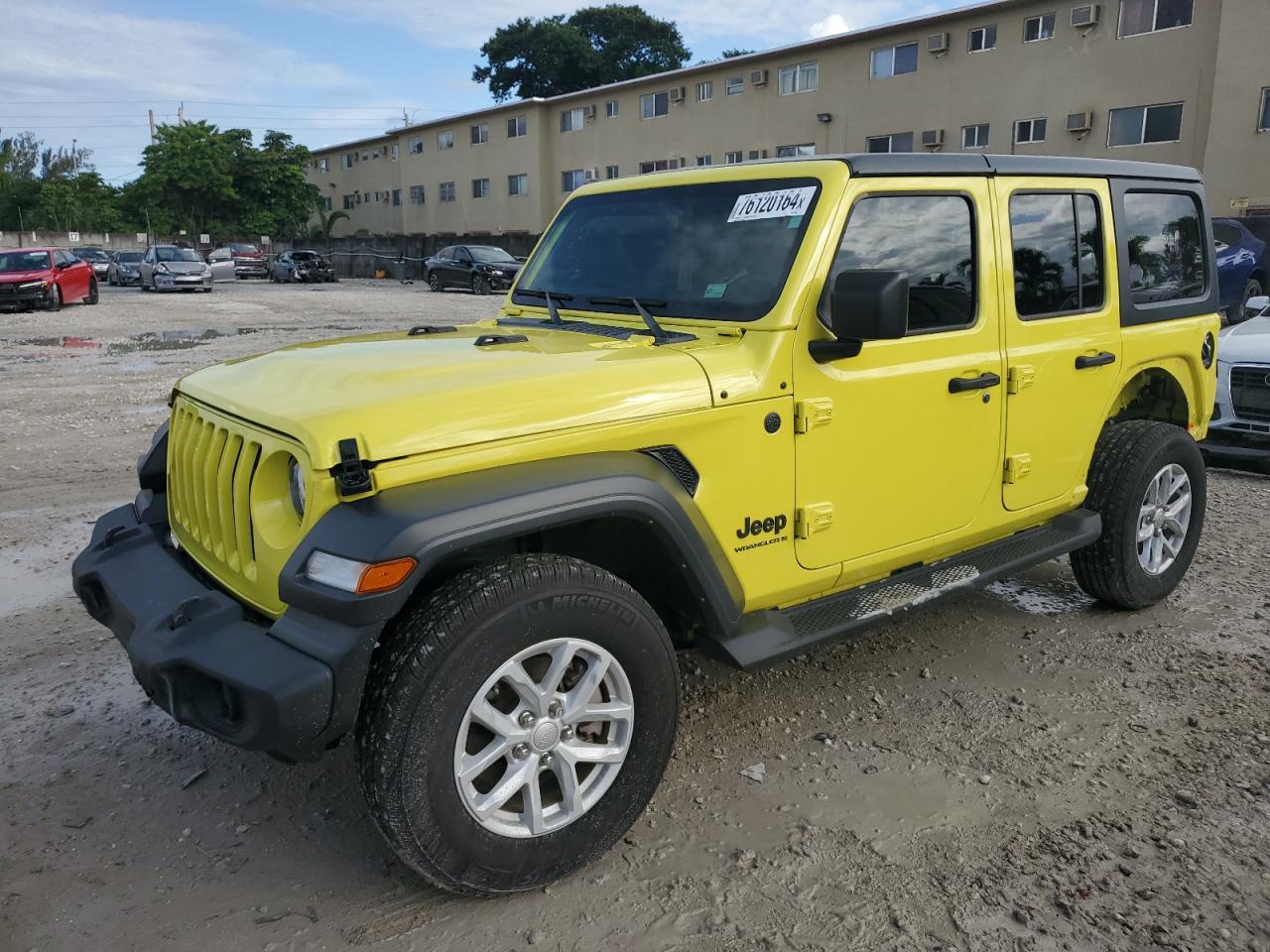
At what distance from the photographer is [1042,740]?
3578 millimetres

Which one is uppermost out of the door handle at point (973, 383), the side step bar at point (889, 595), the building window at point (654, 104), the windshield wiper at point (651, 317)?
the building window at point (654, 104)

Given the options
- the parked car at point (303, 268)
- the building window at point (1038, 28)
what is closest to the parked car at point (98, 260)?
the parked car at point (303, 268)

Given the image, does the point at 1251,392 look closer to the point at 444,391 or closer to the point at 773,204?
the point at 773,204

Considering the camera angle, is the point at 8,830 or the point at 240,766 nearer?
the point at 8,830

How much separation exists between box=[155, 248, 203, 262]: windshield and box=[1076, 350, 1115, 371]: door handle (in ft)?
108

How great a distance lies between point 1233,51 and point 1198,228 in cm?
2331

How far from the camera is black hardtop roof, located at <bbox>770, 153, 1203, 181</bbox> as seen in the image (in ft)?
11.2

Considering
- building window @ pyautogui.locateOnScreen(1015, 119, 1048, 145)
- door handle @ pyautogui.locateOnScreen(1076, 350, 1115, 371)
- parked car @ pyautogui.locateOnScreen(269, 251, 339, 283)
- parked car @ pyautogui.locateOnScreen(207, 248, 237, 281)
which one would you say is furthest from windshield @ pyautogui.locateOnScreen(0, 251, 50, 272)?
building window @ pyautogui.locateOnScreen(1015, 119, 1048, 145)

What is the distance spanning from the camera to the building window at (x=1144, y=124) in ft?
82.3

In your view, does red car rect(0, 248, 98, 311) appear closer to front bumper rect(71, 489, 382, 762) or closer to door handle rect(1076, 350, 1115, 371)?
front bumper rect(71, 489, 382, 762)

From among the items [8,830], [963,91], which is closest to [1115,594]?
[8,830]

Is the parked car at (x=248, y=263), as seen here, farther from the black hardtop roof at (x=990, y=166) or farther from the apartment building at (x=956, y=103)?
the black hardtop roof at (x=990, y=166)

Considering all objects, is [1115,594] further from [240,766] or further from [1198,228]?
[240,766]

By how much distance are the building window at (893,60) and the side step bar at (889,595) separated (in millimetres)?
29832
